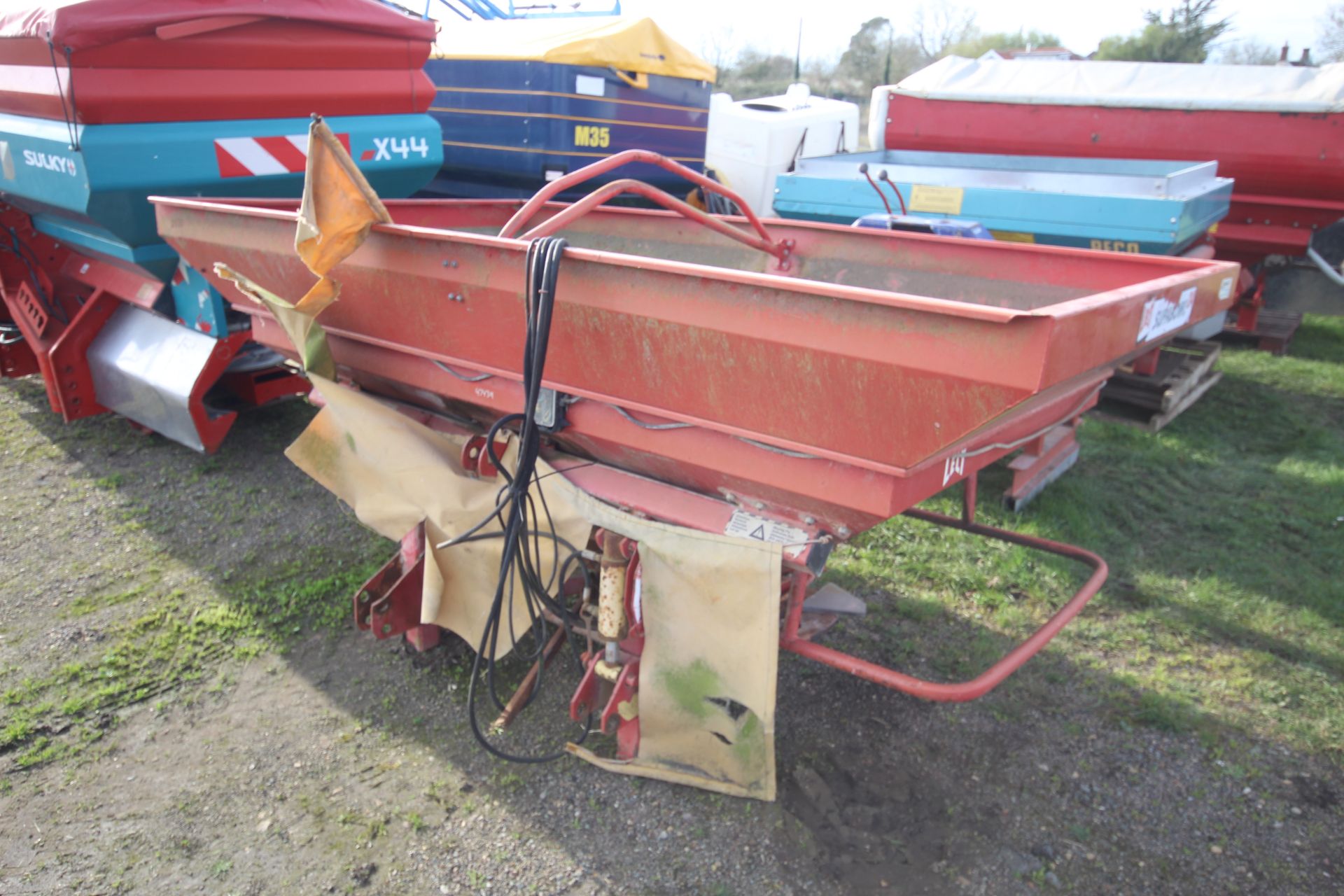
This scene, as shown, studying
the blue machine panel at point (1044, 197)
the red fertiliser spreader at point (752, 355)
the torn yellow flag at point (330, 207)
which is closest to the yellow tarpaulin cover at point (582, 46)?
the blue machine panel at point (1044, 197)

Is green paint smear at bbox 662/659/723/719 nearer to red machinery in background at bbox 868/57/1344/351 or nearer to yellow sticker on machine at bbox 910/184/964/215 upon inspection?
yellow sticker on machine at bbox 910/184/964/215

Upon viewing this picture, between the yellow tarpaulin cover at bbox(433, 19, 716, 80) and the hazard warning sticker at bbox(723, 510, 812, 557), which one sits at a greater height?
the yellow tarpaulin cover at bbox(433, 19, 716, 80)

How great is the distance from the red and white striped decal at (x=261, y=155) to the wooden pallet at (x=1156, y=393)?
4.30m

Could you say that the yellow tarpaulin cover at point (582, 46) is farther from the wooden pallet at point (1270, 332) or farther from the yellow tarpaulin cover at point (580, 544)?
the wooden pallet at point (1270, 332)

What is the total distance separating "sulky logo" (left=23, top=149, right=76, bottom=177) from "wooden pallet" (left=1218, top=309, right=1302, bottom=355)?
758 centimetres

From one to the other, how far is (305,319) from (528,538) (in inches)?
38.1

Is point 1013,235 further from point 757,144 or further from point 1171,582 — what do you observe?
point 757,144

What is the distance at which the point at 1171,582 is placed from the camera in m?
3.53

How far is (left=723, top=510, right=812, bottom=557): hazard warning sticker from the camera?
2.14 m

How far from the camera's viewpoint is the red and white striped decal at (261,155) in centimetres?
383

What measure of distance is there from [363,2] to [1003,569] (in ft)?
12.0

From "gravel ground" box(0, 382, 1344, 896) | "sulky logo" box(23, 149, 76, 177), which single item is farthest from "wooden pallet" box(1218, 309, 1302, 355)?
"sulky logo" box(23, 149, 76, 177)

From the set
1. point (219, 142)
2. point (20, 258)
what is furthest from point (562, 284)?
point (20, 258)

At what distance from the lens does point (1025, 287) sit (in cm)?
268
